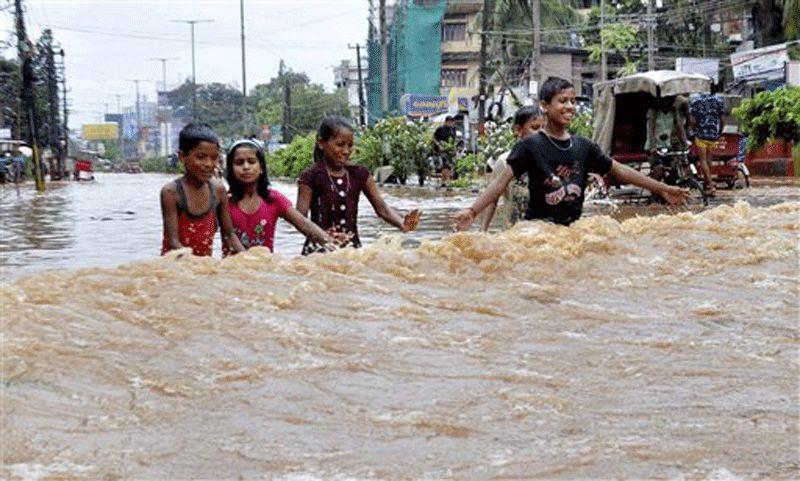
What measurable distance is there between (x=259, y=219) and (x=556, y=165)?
5.56ft

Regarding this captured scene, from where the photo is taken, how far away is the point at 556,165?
6836 mm

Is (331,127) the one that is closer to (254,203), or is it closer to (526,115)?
(254,203)

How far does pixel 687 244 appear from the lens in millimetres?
8961

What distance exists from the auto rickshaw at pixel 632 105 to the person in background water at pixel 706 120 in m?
0.21

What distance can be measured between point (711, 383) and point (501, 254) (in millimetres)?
3145

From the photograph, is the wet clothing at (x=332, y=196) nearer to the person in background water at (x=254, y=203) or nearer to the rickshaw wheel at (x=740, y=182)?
the person in background water at (x=254, y=203)

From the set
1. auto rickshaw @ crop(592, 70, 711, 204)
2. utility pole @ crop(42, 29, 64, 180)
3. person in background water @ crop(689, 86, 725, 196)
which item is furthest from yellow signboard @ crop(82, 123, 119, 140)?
person in background water @ crop(689, 86, 725, 196)

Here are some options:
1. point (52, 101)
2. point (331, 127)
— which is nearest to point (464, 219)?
point (331, 127)

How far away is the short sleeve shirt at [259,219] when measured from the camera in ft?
21.5

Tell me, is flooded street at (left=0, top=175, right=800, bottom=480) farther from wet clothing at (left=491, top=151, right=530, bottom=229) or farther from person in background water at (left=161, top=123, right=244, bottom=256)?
wet clothing at (left=491, top=151, right=530, bottom=229)

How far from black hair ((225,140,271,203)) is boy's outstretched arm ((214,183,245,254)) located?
168 millimetres

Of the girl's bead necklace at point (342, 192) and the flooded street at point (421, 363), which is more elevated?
the girl's bead necklace at point (342, 192)

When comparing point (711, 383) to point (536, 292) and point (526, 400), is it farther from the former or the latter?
point (536, 292)

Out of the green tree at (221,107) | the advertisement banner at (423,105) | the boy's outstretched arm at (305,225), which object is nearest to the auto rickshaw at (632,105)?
the boy's outstretched arm at (305,225)
